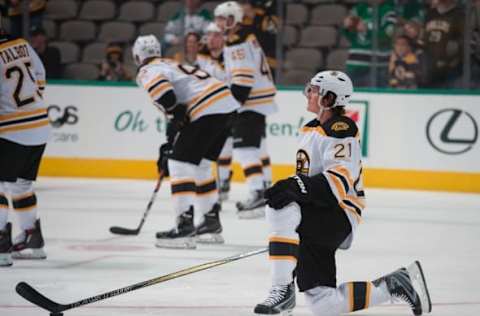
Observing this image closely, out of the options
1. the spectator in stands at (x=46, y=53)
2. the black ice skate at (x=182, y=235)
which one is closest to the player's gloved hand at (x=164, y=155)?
the black ice skate at (x=182, y=235)

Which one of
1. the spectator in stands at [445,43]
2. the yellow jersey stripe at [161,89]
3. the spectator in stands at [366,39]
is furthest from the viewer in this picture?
the spectator in stands at [366,39]

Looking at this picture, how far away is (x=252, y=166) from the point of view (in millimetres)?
8945

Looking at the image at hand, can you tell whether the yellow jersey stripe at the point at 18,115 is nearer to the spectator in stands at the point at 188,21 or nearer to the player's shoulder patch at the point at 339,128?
the player's shoulder patch at the point at 339,128

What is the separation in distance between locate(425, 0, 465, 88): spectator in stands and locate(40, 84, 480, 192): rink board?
0.68ft

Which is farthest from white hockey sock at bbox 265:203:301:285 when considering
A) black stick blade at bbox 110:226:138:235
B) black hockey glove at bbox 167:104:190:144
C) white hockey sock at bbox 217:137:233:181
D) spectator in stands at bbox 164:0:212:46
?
spectator in stands at bbox 164:0:212:46

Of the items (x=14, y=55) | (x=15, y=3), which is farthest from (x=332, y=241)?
(x=15, y=3)

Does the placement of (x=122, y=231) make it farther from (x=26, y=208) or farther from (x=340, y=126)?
(x=340, y=126)

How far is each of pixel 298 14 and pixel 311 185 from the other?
6575mm

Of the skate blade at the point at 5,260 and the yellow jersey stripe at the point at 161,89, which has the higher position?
the yellow jersey stripe at the point at 161,89

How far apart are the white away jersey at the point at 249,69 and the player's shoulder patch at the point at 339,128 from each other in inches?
155

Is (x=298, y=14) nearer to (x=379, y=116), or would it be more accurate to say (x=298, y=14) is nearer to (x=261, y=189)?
(x=379, y=116)

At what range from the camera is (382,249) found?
23.5ft

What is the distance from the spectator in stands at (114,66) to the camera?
1147cm

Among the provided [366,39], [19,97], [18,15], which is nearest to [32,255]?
[19,97]
